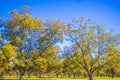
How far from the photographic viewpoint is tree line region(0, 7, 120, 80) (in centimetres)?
4547

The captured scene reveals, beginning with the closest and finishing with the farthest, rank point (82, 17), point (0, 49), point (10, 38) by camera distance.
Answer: point (0, 49) → point (10, 38) → point (82, 17)

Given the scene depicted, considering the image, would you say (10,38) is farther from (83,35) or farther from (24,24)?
(83,35)

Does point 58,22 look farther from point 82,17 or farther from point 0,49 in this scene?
A: point 0,49

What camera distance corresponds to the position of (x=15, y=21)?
150 ft

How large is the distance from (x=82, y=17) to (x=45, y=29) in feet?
30.9

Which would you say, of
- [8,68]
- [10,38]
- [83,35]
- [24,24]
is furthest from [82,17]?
[8,68]

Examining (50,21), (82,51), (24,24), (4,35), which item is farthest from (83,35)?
(4,35)

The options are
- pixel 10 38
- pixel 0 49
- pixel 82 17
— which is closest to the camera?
pixel 0 49

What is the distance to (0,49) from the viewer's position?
140 feet

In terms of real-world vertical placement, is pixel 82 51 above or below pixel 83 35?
below

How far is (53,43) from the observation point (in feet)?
157

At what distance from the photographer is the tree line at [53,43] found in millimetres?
45469

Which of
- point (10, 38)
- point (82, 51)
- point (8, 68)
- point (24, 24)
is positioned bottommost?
point (8, 68)

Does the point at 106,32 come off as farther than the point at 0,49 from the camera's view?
Yes
